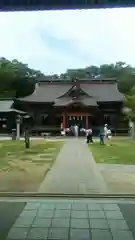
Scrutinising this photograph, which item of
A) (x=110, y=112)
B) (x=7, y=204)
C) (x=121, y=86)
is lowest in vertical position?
(x=7, y=204)

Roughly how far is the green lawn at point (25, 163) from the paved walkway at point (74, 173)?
0.14 meters

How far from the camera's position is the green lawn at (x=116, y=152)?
18.9 ft

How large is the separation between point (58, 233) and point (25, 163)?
2979 millimetres

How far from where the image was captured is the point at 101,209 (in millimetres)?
3389

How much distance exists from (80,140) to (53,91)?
2.50 meters

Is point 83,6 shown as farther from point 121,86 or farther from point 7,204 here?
point 121,86

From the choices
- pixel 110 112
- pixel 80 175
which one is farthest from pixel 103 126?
pixel 80 175

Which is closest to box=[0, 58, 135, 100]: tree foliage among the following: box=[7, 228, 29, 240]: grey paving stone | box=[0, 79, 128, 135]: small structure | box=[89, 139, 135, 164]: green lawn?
box=[0, 79, 128, 135]: small structure

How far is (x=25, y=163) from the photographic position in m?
5.48

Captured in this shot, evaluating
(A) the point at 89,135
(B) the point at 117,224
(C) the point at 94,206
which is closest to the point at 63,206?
(C) the point at 94,206

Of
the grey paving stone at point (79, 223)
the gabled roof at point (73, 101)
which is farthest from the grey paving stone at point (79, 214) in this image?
the gabled roof at point (73, 101)

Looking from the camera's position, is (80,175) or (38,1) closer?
(38,1)

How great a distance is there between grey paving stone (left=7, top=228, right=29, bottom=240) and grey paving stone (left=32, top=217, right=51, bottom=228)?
5.8 inches

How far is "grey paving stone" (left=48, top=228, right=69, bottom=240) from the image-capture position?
97.4 inches
